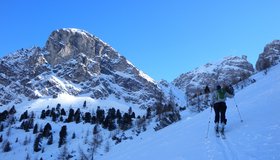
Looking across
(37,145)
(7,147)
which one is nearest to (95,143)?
(37,145)

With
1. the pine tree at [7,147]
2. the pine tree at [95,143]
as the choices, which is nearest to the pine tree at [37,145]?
the pine tree at [7,147]

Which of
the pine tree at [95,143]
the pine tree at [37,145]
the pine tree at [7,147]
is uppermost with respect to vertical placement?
the pine tree at [7,147]

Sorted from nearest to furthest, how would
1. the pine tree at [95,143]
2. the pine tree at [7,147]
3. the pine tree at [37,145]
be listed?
the pine tree at [95,143] → the pine tree at [37,145] → the pine tree at [7,147]

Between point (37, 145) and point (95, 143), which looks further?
point (37, 145)

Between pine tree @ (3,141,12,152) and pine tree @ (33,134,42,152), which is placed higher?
pine tree @ (3,141,12,152)

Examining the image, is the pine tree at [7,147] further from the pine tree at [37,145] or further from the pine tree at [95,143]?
the pine tree at [95,143]

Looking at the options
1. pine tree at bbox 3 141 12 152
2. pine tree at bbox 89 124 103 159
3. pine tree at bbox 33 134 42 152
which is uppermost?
pine tree at bbox 3 141 12 152

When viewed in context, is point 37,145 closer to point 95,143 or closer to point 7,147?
point 7,147

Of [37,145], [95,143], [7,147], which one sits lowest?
[95,143]

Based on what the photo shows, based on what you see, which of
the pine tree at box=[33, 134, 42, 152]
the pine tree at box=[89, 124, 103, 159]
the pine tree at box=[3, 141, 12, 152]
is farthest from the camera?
the pine tree at box=[3, 141, 12, 152]

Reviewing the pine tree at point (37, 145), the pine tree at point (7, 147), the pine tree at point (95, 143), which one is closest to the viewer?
the pine tree at point (95, 143)

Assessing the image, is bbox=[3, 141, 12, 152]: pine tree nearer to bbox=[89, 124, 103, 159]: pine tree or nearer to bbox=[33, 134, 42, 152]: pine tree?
bbox=[33, 134, 42, 152]: pine tree

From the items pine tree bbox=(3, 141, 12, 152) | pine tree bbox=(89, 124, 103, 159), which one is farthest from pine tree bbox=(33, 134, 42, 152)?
pine tree bbox=(89, 124, 103, 159)

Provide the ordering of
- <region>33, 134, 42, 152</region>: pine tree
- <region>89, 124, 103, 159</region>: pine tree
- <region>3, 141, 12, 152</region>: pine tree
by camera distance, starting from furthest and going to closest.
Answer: <region>3, 141, 12, 152</region>: pine tree < <region>33, 134, 42, 152</region>: pine tree < <region>89, 124, 103, 159</region>: pine tree
